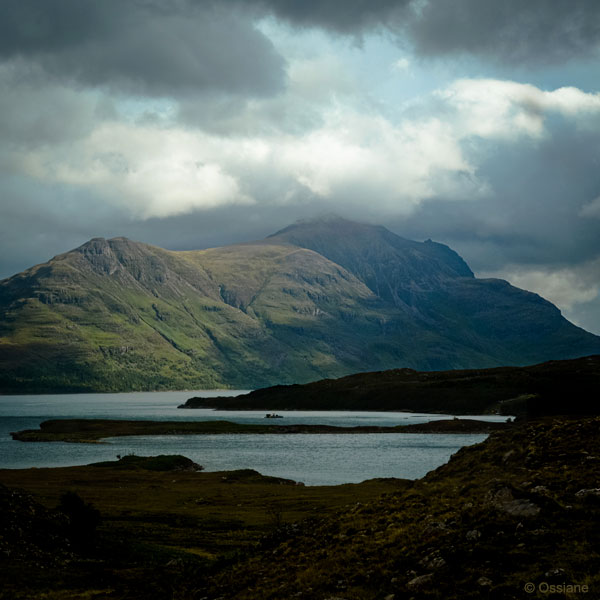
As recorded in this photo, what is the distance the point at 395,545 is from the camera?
30062 millimetres

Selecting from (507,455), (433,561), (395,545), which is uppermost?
(507,455)

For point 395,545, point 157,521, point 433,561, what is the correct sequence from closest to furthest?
1. point 433,561
2. point 395,545
3. point 157,521

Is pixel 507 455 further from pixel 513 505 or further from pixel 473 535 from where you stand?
pixel 473 535

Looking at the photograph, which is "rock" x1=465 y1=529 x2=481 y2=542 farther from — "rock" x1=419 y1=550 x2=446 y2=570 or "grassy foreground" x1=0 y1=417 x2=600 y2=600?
"rock" x1=419 y1=550 x2=446 y2=570

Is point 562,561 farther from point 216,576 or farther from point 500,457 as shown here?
point 500,457

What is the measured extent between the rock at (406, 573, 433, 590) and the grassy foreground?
6 cm

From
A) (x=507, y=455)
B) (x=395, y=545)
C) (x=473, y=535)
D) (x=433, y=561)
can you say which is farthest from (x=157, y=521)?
(x=473, y=535)

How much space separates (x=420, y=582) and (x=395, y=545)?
575cm

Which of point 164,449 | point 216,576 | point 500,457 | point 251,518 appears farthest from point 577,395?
point 216,576

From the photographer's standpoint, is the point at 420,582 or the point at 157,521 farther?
the point at 157,521

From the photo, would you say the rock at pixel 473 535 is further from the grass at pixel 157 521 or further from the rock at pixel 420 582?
the grass at pixel 157 521

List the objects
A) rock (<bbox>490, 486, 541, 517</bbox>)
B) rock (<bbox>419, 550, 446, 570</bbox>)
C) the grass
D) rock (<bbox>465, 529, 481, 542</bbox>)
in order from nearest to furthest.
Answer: rock (<bbox>419, 550, 446, 570</bbox>)
rock (<bbox>465, 529, 481, 542</bbox>)
rock (<bbox>490, 486, 541, 517</bbox>)
the grass

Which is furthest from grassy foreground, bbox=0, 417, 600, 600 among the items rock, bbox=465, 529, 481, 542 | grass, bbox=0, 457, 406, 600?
grass, bbox=0, 457, 406, 600

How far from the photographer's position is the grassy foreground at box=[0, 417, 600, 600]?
78.6 ft
